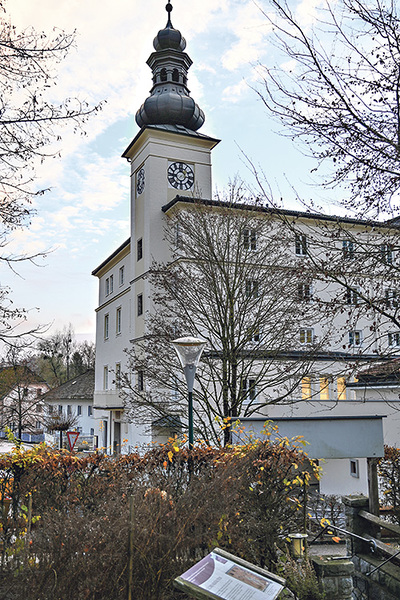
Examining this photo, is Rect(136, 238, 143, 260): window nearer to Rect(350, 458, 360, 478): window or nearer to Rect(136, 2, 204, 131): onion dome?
Rect(136, 2, 204, 131): onion dome

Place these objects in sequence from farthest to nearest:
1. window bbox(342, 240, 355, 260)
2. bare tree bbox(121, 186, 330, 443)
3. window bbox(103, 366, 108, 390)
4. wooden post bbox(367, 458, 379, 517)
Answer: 1. window bbox(103, 366, 108, 390)
2. bare tree bbox(121, 186, 330, 443)
3. wooden post bbox(367, 458, 379, 517)
4. window bbox(342, 240, 355, 260)

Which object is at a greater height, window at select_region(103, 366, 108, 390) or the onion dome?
the onion dome

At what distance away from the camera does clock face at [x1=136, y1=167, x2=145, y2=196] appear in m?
36.7

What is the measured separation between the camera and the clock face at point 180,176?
36156mm

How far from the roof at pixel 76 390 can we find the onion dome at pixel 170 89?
28.5m

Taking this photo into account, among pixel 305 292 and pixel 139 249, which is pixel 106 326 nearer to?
pixel 139 249

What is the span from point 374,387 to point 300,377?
598 centimetres

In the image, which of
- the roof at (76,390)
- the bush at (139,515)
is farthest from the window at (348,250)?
the roof at (76,390)

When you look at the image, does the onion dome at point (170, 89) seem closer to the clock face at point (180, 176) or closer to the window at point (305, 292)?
the clock face at point (180, 176)

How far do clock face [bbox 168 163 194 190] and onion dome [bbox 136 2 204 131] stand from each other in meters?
3.70

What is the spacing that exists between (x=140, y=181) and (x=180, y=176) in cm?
293

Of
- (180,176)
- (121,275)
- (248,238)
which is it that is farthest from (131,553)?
(121,275)

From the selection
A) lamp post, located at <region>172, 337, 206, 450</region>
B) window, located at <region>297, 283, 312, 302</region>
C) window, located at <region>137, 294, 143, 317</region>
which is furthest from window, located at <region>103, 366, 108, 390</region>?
lamp post, located at <region>172, 337, 206, 450</region>

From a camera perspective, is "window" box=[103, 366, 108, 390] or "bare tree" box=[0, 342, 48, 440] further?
"window" box=[103, 366, 108, 390]
